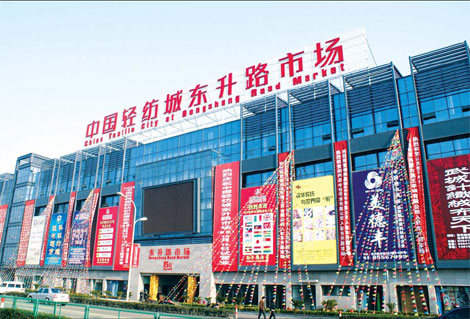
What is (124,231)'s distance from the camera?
54.8m

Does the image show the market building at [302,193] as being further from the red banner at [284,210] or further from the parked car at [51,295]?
→ the parked car at [51,295]

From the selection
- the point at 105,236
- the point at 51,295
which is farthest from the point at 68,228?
the point at 51,295

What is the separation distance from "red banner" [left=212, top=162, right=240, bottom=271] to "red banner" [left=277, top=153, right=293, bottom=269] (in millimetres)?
5589

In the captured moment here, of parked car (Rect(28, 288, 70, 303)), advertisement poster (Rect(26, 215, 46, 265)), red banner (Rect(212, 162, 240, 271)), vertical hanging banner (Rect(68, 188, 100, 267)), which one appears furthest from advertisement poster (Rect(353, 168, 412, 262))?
advertisement poster (Rect(26, 215, 46, 265))

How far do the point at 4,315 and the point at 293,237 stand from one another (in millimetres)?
25800

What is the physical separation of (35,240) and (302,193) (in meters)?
51.2

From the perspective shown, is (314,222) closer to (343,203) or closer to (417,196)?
(343,203)

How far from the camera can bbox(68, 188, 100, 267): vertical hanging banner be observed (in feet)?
193

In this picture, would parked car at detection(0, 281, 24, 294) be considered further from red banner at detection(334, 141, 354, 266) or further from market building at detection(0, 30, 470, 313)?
red banner at detection(334, 141, 354, 266)

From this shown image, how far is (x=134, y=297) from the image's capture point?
162 feet

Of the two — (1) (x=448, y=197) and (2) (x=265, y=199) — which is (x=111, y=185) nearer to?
(2) (x=265, y=199)

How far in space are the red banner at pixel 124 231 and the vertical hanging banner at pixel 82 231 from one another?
6.22 meters

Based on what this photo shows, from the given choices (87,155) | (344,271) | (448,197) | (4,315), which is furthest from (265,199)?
(87,155)

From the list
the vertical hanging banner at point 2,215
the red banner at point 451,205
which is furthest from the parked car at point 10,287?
the red banner at point 451,205
